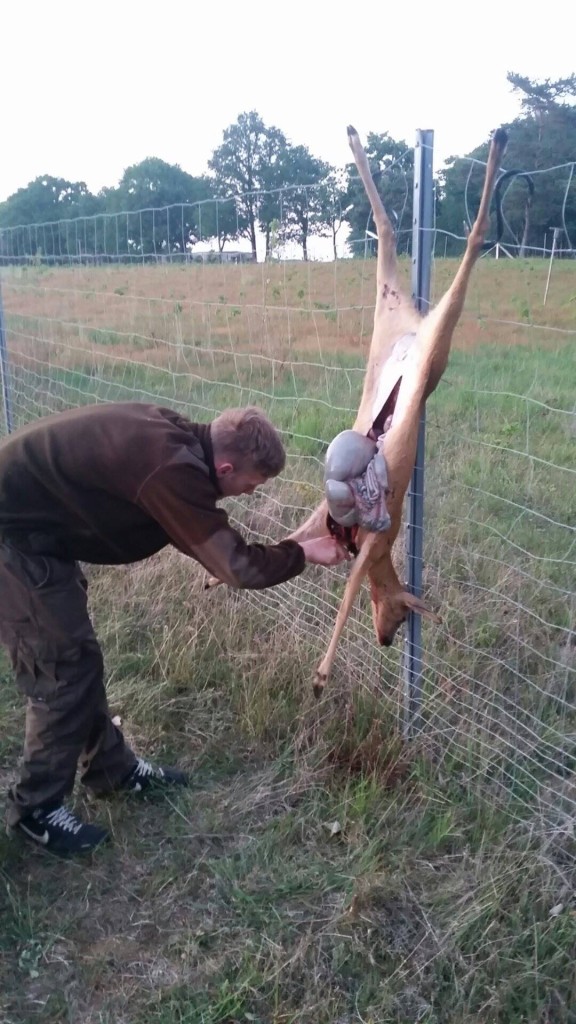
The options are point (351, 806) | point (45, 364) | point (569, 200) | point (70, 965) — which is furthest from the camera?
point (45, 364)

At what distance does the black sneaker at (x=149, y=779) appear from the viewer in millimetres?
3285

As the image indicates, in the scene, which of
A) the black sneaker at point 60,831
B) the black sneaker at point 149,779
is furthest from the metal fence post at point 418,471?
the black sneaker at point 60,831

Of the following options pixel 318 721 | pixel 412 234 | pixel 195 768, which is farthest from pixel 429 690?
pixel 412 234

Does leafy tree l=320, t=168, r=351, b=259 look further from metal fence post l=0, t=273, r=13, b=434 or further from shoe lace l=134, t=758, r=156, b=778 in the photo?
metal fence post l=0, t=273, r=13, b=434

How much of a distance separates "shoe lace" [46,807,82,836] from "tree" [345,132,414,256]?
7.75ft

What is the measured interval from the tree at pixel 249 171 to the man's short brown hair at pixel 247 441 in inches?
54.9

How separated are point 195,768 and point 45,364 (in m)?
3.70

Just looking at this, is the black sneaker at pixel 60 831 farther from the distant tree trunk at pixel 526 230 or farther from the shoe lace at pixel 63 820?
the distant tree trunk at pixel 526 230

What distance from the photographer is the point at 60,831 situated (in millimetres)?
3006

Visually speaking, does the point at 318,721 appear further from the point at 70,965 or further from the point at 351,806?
the point at 70,965

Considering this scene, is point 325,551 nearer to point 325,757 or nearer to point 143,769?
point 325,757

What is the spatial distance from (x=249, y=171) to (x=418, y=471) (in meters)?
8.26

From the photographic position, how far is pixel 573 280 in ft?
8.98

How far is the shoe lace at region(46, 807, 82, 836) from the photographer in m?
3.02
